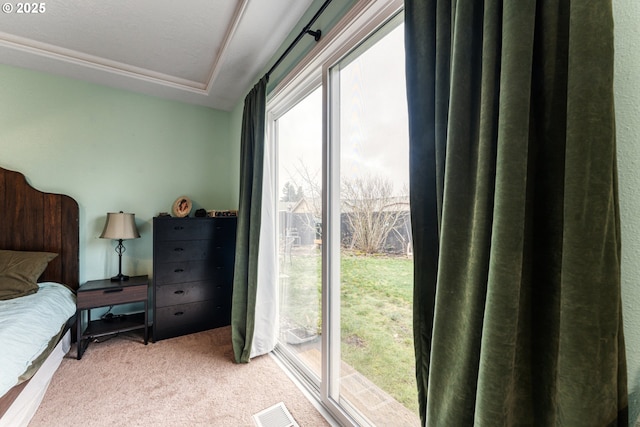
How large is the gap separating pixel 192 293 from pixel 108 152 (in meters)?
1.68

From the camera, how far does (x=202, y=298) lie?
8.96 feet

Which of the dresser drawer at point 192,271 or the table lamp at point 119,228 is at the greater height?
the table lamp at point 119,228

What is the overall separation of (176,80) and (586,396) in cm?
342

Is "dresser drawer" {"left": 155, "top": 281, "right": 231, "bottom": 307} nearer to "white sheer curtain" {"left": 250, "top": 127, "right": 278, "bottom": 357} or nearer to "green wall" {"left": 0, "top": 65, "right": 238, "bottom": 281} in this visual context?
"green wall" {"left": 0, "top": 65, "right": 238, "bottom": 281}

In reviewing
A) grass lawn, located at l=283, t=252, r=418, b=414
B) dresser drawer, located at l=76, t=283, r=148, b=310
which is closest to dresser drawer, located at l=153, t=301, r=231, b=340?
dresser drawer, located at l=76, t=283, r=148, b=310

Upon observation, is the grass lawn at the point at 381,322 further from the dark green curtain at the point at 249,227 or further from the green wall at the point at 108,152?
the green wall at the point at 108,152

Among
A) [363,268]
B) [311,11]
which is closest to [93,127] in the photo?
[311,11]

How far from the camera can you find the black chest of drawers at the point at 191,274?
253cm

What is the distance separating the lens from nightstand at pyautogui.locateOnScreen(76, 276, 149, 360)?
2285 millimetres

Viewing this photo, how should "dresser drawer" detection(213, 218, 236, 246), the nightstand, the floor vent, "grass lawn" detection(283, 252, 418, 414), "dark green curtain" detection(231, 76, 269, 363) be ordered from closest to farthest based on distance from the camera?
"grass lawn" detection(283, 252, 418, 414) → the floor vent → "dark green curtain" detection(231, 76, 269, 363) → the nightstand → "dresser drawer" detection(213, 218, 236, 246)

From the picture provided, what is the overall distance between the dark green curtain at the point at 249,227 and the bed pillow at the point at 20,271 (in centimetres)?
152

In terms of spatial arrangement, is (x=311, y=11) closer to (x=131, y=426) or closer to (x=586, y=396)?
(x=586, y=396)

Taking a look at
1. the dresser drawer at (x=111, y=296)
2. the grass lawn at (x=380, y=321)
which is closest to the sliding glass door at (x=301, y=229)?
the grass lawn at (x=380, y=321)

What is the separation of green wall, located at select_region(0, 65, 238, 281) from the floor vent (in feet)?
6.82
